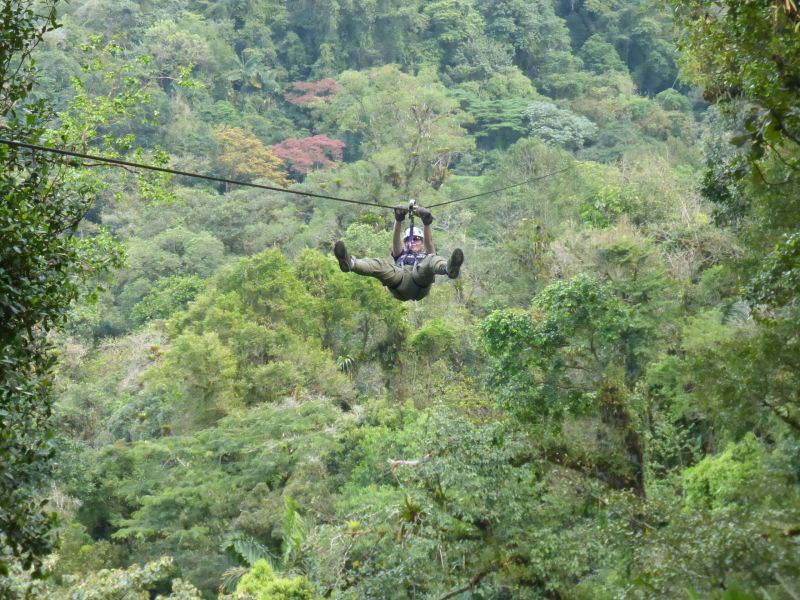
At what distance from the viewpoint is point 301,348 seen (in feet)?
54.3

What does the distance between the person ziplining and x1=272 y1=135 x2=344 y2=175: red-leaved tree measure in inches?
1033

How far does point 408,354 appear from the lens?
1831 cm

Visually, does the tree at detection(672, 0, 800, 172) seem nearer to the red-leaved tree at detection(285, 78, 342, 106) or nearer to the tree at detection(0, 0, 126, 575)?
the tree at detection(0, 0, 126, 575)

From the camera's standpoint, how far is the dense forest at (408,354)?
5797 millimetres

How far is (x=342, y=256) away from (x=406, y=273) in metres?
0.84

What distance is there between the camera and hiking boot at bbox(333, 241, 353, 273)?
6211 millimetres

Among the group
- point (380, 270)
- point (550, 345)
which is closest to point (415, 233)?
point (380, 270)

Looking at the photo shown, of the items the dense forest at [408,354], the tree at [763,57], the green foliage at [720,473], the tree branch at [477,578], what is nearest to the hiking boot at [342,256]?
the dense forest at [408,354]

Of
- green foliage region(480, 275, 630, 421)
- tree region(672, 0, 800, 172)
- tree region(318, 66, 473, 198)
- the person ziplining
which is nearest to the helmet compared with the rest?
the person ziplining

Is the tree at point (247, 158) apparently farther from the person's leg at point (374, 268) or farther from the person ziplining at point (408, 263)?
the person's leg at point (374, 268)

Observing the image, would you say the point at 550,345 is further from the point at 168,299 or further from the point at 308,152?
the point at 308,152

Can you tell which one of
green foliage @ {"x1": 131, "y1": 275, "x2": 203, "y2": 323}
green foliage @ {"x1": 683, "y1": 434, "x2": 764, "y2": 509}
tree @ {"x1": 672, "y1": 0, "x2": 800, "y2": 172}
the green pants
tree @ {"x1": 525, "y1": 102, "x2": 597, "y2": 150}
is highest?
tree @ {"x1": 672, "y1": 0, "x2": 800, "y2": 172}

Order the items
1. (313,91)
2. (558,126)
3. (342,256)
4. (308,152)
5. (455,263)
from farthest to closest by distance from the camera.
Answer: (313,91) < (308,152) < (558,126) < (342,256) < (455,263)

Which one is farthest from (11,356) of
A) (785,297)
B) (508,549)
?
(508,549)
